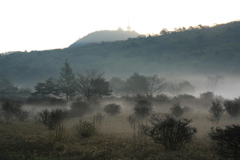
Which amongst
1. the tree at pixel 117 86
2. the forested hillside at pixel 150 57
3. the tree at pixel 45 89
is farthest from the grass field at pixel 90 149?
the forested hillside at pixel 150 57

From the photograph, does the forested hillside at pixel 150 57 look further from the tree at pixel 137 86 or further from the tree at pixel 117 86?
the tree at pixel 137 86

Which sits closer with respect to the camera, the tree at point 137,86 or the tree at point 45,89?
the tree at point 45,89

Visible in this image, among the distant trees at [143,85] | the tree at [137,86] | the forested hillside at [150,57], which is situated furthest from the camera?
the forested hillside at [150,57]

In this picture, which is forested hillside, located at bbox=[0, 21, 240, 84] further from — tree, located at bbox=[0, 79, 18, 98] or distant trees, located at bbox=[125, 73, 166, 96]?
distant trees, located at bbox=[125, 73, 166, 96]

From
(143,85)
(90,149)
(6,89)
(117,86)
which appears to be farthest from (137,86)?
(90,149)

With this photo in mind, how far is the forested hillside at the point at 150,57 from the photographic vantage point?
135 m

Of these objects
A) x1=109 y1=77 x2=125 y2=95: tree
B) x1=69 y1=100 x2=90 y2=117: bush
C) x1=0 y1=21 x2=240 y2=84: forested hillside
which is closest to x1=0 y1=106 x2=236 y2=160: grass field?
x1=69 y1=100 x2=90 y2=117: bush

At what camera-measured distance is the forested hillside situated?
13516 cm

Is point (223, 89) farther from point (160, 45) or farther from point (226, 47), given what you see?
point (160, 45)

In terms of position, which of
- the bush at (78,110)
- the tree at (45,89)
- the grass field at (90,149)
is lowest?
the bush at (78,110)

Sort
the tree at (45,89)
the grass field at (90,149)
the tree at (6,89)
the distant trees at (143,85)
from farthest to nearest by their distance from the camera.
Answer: the tree at (6,89), the distant trees at (143,85), the tree at (45,89), the grass field at (90,149)

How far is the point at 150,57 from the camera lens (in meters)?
163

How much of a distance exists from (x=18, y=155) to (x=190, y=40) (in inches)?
6776

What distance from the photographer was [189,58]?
484 feet
